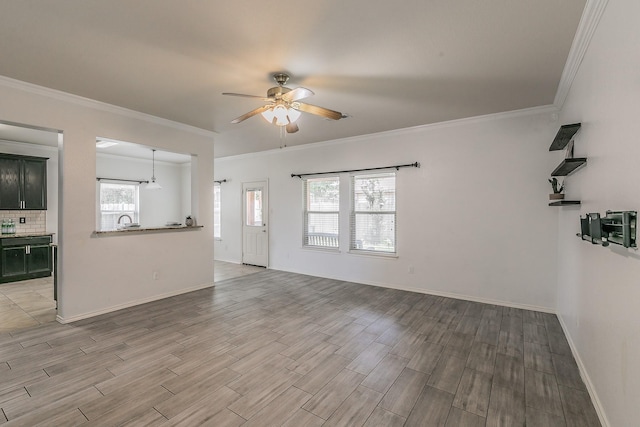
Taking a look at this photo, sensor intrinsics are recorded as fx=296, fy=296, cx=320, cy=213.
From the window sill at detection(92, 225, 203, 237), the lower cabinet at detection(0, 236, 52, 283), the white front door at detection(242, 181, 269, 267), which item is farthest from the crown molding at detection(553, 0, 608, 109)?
the lower cabinet at detection(0, 236, 52, 283)

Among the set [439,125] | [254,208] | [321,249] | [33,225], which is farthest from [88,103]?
[439,125]

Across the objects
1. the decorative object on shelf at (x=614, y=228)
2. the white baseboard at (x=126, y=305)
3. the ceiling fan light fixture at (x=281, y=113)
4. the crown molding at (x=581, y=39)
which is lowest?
the white baseboard at (x=126, y=305)

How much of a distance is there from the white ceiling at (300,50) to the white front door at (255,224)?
10.4 ft

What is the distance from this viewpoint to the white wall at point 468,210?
4016 millimetres

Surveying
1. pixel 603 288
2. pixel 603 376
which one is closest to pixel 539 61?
pixel 603 288

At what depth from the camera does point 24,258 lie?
18.5 ft

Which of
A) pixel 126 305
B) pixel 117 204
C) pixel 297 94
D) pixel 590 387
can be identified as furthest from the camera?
pixel 117 204

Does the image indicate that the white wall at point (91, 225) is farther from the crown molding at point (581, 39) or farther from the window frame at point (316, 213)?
the crown molding at point (581, 39)

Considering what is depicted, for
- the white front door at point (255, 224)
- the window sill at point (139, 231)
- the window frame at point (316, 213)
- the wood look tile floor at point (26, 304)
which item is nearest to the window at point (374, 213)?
the window frame at point (316, 213)

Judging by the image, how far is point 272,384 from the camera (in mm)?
2334

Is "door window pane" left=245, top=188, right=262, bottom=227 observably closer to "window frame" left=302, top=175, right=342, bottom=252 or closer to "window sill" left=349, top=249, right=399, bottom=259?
"window frame" left=302, top=175, right=342, bottom=252

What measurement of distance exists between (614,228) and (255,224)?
637 centimetres

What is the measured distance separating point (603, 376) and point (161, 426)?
286cm

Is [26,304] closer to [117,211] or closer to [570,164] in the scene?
[117,211]
